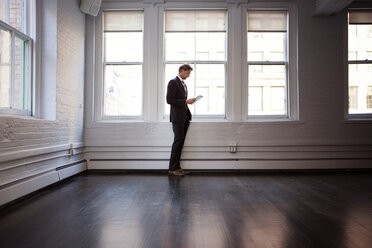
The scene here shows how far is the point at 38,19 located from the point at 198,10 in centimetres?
261

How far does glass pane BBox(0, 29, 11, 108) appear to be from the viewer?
3.16 meters

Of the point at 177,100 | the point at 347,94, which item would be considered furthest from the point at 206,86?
the point at 347,94

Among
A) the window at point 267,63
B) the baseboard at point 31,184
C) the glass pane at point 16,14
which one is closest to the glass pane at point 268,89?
the window at point 267,63

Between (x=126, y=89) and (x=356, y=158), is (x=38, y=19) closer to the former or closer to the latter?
(x=126, y=89)

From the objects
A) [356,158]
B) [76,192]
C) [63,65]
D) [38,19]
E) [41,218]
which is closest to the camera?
[41,218]

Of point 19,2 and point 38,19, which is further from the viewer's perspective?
point 38,19

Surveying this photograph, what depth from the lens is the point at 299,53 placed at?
17.1 ft

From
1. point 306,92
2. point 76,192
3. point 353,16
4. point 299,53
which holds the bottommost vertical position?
point 76,192

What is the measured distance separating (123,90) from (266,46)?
8.71 ft

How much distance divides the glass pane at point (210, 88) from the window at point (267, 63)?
494 millimetres

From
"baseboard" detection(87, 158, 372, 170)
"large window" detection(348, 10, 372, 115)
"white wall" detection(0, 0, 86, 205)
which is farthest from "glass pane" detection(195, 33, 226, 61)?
"large window" detection(348, 10, 372, 115)

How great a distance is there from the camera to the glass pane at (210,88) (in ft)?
17.5

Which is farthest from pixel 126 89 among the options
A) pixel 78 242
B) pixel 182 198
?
pixel 78 242

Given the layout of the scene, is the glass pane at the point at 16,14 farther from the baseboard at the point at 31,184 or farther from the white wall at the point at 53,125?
the baseboard at the point at 31,184
